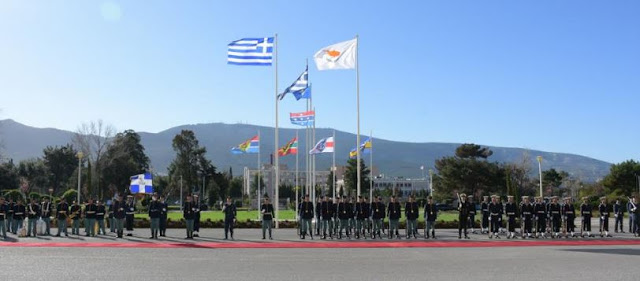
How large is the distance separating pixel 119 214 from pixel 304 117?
12711mm

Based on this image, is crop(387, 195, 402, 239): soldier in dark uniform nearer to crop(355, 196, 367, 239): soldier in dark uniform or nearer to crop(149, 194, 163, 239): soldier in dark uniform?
crop(355, 196, 367, 239): soldier in dark uniform

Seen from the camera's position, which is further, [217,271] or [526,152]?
[526,152]

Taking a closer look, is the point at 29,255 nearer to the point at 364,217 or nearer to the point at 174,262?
the point at 174,262

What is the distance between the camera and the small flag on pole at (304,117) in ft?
105

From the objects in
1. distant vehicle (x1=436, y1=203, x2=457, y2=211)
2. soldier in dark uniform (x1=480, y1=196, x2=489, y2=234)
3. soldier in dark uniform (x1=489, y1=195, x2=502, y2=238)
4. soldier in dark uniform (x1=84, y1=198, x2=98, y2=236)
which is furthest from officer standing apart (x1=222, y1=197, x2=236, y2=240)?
distant vehicle (x1=436, y1=203, x2=457, y2=211)

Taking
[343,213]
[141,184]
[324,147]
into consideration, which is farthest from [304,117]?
[141,184]

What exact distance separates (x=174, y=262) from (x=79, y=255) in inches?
140

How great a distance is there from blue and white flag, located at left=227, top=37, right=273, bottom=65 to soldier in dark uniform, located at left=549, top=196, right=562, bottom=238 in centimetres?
1499

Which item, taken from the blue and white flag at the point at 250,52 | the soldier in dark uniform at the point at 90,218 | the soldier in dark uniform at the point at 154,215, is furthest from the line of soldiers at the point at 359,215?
the soldier in dark uniform at the point at 90,218

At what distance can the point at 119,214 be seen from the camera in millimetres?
23125

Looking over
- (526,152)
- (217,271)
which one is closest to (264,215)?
(217,271)

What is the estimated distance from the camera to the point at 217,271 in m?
12.8

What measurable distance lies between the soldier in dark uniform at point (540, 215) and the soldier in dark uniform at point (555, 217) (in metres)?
0.39

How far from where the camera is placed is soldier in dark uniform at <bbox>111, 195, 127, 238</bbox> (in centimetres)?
2295
